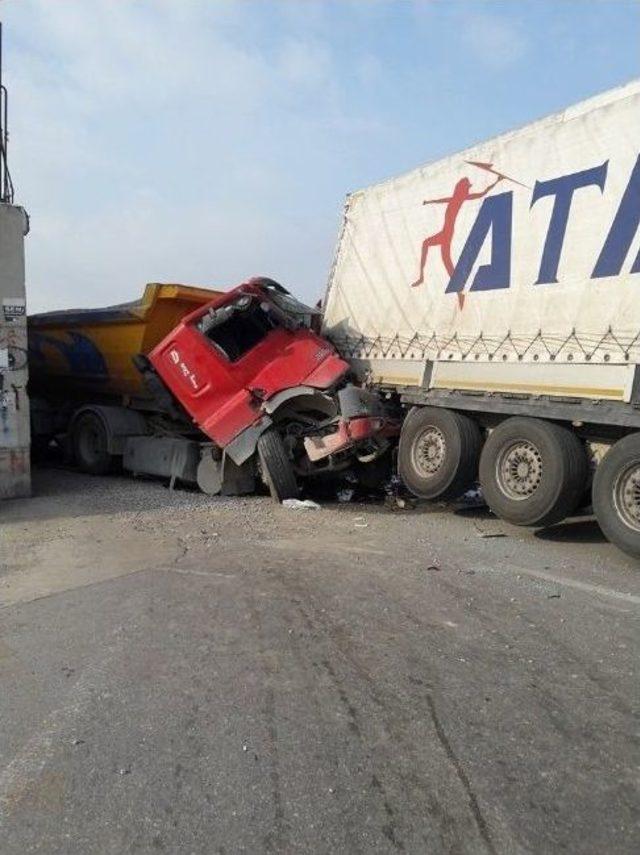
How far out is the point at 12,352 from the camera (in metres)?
8.55

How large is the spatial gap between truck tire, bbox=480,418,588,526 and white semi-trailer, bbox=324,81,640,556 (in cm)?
1

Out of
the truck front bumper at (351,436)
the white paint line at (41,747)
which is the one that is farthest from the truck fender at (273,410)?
the white paint line at (41,747)

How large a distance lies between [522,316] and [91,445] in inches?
281

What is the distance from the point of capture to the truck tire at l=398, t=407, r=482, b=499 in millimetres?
7641

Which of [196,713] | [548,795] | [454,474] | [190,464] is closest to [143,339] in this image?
[190,464]

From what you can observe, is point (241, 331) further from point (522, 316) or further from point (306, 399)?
point (522, 316)

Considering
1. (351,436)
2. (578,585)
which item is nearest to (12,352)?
(351,436)

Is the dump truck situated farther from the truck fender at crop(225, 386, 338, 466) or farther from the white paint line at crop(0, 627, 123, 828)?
the white paint line at crop(0, 627, 123, 828)

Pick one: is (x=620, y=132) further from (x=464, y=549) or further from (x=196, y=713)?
(x=196, y=713)

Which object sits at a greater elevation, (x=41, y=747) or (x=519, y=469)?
(x=519, y=469)

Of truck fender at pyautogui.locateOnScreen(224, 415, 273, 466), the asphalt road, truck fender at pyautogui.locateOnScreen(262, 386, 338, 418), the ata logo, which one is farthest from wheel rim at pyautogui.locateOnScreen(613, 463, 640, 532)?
truck fender at pyautogui.locateOnScreen(224, 415, 273, 466)

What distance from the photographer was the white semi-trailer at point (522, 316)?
615 centimetres

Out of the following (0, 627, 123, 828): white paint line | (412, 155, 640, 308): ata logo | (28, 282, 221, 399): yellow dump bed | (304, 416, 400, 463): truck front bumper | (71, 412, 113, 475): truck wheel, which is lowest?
(0, 627, 123, 828): white paint line

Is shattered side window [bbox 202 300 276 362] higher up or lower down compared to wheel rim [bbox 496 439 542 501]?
higher up
